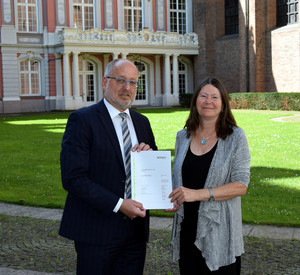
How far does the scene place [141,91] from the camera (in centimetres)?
3809

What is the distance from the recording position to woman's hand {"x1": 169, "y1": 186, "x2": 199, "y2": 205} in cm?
301

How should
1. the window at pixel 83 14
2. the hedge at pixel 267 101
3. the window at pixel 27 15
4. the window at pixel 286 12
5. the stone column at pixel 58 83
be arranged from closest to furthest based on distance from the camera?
the hedge at pixel 267 101 → the window at pixel 286 12 → the window at pixel 27 15 → the stone column at pixel 58 83 → the window at pixel 83 14

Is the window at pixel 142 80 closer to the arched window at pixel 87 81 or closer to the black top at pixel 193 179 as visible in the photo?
the arched window at pixel 87 81

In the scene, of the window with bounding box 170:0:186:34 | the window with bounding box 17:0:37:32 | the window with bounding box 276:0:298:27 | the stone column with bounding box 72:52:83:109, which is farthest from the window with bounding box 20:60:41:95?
the window with bounding box 276:0:298:27

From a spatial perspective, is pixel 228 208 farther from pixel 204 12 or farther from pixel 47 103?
pixel 204 12

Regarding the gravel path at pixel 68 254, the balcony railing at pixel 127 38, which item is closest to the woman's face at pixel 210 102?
the gravel path at pixel 68 254

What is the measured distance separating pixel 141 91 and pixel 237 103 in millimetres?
9341

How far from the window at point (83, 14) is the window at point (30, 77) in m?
4.22

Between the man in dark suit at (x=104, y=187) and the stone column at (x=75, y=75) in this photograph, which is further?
the stone column at (x=75, y=75)

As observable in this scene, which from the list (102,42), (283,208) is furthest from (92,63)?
(283,208)

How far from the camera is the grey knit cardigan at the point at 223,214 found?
10.3 feet

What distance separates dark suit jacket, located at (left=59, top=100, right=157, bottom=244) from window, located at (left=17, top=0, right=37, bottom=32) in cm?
3285

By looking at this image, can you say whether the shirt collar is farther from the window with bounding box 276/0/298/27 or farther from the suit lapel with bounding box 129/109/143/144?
the window with bounding box 276/0/298/27

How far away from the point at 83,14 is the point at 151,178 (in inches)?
1351
